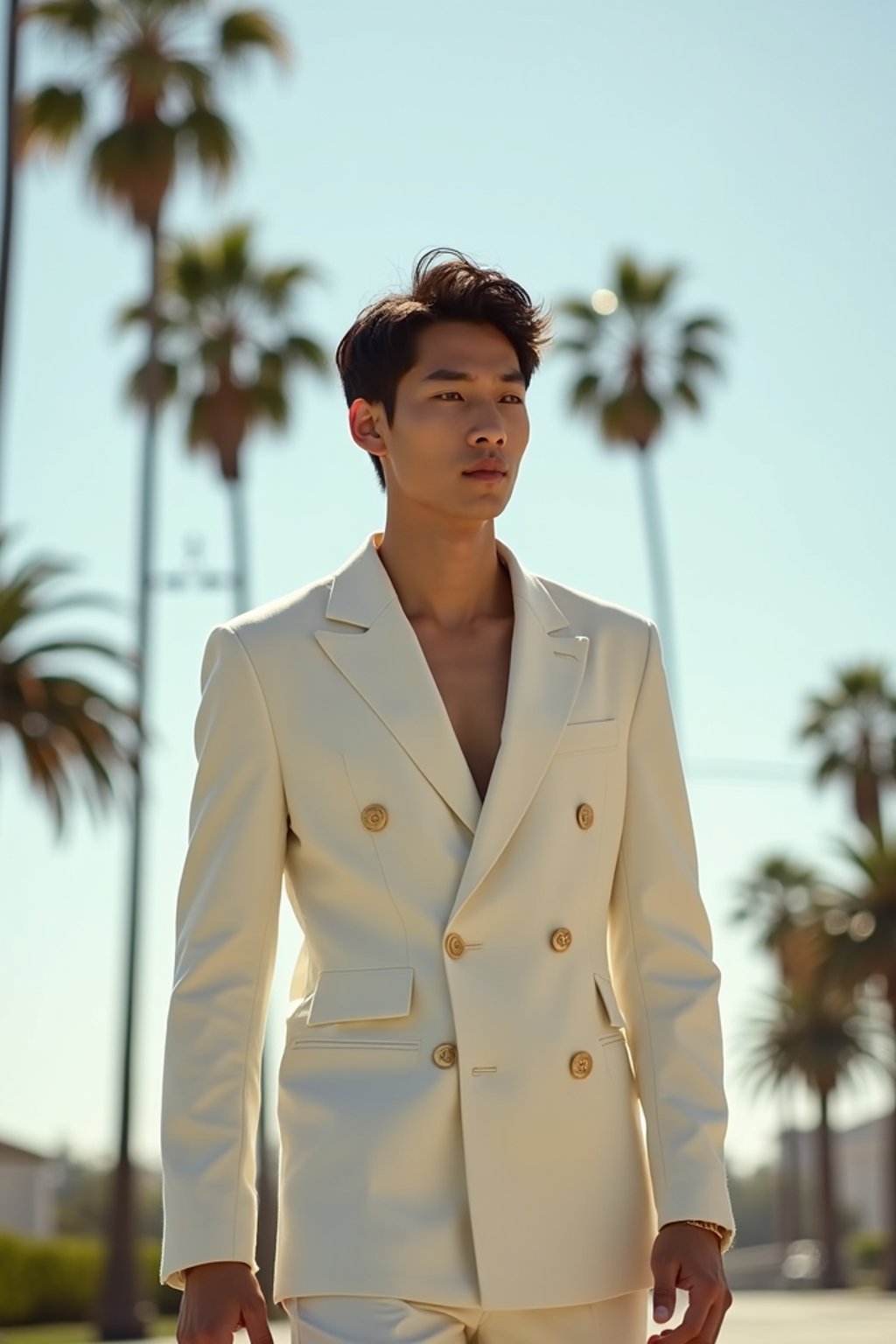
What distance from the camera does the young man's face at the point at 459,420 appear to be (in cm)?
400

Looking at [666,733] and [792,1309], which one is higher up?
[666,733]

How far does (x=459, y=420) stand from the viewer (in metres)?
4.02

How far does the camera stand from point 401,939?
3.80 meters

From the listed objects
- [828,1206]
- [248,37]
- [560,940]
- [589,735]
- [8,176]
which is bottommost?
[828,1206]

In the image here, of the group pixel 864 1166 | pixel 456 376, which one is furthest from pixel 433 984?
pixel 864 1166

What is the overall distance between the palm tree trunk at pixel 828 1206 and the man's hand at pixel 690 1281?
62.1 metres

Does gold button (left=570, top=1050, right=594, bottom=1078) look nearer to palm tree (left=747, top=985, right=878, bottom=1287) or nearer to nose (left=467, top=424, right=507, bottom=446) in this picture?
nose (left=467, top=424, right=507, bottom=446)

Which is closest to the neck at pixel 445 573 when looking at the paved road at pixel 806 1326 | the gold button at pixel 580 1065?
the gold button at pixel 580 1065

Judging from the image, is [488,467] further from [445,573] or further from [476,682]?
[476,682]

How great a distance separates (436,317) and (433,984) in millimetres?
1244

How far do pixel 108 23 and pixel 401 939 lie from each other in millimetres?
30784

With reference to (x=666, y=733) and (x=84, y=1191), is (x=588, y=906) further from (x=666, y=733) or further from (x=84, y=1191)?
(x=84, y=1191)

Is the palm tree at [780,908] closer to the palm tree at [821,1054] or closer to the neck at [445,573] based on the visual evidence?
the palm tree at [821,1054]

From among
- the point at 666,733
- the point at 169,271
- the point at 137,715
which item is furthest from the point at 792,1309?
the point at 666,733
